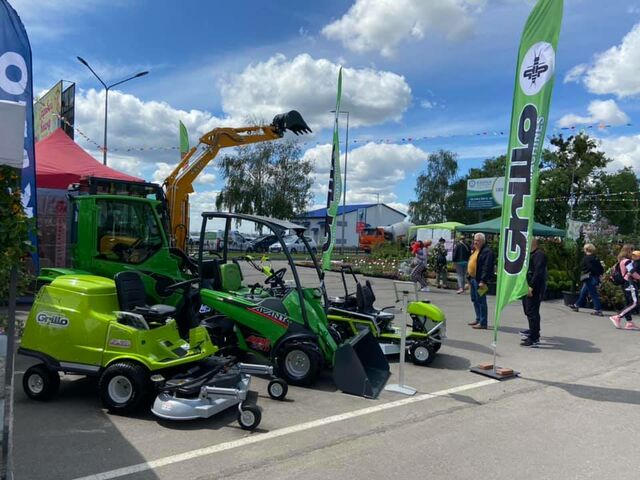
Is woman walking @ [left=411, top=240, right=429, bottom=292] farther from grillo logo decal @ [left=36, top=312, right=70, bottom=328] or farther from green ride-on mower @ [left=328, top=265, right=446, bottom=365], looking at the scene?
grillo logo decal @ [left=36, top=312, right=70, bottom=328]

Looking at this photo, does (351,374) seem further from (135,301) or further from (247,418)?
(135,301)

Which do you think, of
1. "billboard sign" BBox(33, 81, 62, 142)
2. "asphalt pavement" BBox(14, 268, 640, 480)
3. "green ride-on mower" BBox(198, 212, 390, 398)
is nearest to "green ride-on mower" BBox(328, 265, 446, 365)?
"asphalt pavement" BBox(14, 268, 640, 480)

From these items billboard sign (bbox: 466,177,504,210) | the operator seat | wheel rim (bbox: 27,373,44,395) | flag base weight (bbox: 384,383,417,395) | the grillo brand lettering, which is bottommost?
flag base weight (bbox: 384,383,417,395)

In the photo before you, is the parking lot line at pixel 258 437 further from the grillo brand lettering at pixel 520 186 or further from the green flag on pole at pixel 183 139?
the green flag on pole at pixel 183 139

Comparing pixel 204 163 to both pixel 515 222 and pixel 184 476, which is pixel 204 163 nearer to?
pixel 515 222

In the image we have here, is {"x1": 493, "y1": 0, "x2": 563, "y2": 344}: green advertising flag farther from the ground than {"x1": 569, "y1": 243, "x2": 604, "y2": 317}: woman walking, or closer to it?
farther from the ground

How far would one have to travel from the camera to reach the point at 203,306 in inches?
269

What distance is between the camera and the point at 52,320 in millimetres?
5074

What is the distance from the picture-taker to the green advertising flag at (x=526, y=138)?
20.7ft

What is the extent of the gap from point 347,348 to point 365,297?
7.10 ft

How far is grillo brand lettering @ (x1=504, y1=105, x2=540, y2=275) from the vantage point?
6.43 m

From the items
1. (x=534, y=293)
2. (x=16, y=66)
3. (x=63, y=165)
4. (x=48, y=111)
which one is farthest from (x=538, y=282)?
(x=48, y=111)

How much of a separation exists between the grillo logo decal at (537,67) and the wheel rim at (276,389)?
475cm

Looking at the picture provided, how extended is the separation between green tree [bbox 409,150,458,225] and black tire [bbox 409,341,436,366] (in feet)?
188
